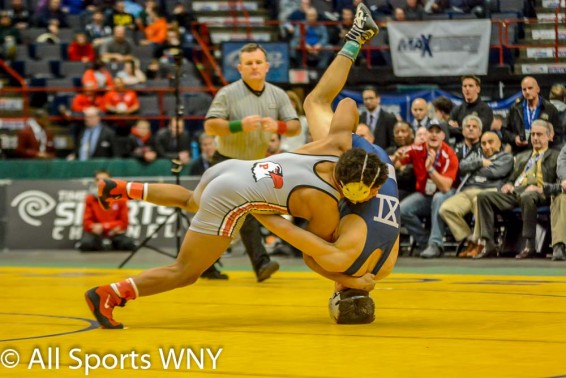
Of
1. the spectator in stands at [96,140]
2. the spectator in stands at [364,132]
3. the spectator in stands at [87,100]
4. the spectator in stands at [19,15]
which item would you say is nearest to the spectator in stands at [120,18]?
the spectator in stands at [19,15]

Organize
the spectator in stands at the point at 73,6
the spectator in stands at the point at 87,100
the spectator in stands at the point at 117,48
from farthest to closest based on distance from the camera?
the spectator in stands at the point at 73,6 < the spectator in stands at the point at 117,48 < the spectator in stands at the point at 87,100

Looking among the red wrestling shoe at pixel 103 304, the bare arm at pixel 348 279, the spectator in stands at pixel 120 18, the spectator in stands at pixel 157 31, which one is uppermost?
the spectator in stands at pixel 120 18

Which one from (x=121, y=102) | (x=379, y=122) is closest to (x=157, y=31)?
(x=121, y=102)

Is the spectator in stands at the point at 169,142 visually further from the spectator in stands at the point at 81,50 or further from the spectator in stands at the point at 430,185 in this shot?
the spectator in stands at the point at 81,50

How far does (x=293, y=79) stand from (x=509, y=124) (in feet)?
16.8

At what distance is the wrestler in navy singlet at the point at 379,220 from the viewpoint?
20.7ft

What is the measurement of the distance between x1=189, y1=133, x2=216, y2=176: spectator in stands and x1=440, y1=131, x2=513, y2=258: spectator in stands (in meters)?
3.41

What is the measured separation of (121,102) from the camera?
18391 millimetres

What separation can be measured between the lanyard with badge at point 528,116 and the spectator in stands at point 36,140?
780 centimetres

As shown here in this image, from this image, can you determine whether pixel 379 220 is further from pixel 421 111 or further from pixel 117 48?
pixel 117 48

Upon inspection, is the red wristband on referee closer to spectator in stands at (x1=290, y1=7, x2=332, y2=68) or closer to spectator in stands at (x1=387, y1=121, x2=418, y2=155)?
spectator in stands at (x1=387, y1=121, x2=418, y2=155)

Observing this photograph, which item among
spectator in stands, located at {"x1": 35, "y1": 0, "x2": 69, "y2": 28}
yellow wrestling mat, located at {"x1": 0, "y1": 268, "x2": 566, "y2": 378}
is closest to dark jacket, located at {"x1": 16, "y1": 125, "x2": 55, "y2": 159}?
spectator in stands, located at {"x1": 35, "y1": 0, "x2": 69, "y2": 28}

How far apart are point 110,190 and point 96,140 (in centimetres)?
1025

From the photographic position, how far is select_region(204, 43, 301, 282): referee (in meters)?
9.39
